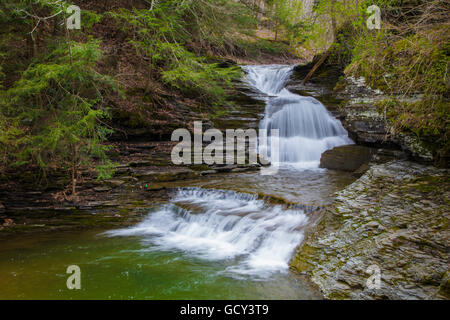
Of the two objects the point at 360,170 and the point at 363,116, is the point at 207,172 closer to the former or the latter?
the point at 360,170

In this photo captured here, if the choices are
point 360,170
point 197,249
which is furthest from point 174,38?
point 360,170

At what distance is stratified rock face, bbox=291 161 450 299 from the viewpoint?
3.52 m

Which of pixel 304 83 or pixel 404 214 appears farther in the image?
pixel 304 83

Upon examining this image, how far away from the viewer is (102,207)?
7.31 meters

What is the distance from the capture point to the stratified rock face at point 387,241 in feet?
11.6

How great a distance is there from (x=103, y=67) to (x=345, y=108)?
27.0 ft

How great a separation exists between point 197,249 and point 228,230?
0.82 meters

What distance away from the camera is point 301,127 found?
1255 centimetres

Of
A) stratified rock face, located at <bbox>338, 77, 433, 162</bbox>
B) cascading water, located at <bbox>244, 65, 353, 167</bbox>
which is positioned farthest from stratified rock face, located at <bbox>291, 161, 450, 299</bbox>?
cascading water, located at <bbox>244, 65, 353, 167</bbox>

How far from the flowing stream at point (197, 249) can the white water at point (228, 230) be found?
21mm

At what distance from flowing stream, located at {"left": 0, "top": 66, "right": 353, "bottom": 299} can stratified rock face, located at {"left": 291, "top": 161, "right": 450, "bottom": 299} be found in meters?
0.43

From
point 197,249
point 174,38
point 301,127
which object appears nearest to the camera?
point 197,249
